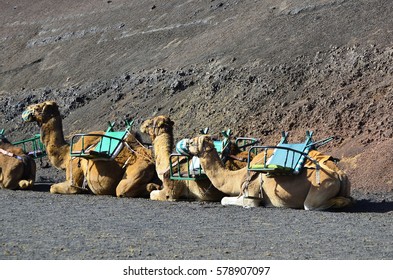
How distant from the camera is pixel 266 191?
1555cm

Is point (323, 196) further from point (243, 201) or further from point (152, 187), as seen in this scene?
point (152, 187)

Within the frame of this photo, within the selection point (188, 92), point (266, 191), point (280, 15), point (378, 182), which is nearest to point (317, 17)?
point (280, 15)

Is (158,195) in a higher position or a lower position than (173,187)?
lower

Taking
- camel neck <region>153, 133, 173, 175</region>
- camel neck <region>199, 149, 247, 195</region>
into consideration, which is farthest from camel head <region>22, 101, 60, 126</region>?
camel neck <region>199, 149, 247, 195</region>

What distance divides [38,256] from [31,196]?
7.68 m

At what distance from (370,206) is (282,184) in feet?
5.09

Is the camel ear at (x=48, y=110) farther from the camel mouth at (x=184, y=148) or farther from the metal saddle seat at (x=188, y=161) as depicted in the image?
the camel mouth at (x=184, y=148)

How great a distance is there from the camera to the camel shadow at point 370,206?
15144 mm

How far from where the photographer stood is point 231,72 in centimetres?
2784

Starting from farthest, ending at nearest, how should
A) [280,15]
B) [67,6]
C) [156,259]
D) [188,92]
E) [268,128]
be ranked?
[67,6] < [280,15] < [188,92] < [268,128] < [156,259]

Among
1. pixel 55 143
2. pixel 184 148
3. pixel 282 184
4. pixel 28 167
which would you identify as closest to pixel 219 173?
pixel 184 148

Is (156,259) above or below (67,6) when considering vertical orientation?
below

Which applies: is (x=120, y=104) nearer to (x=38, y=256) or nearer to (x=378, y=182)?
(x=378, y=182)

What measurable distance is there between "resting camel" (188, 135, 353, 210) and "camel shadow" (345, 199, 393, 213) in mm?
262
